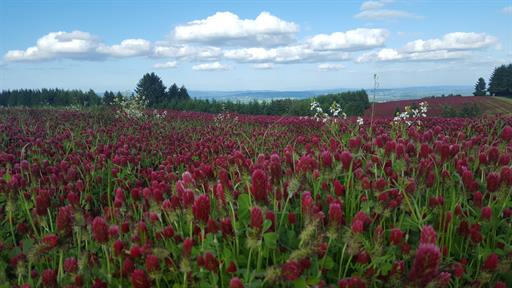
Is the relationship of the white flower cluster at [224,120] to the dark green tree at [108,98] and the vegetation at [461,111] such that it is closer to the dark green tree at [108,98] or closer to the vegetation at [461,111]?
the vegetation at [461,111]

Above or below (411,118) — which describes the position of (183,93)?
above

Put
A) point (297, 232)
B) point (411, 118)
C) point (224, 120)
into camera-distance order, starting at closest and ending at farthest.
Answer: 1. point (297, 232)
2. point (411, 118)
3. point (224, 120)

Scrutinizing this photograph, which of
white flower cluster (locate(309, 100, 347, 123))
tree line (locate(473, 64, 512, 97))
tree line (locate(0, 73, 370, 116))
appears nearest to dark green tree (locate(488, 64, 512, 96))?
tree line (locate(473, 64, 512, 97))

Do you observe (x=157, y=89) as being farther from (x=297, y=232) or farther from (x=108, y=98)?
(x=297, y=232)

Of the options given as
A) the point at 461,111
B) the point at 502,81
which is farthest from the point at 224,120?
the point at 502,81

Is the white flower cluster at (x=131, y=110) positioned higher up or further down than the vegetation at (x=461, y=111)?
higher up

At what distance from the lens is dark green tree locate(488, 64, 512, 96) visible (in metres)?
70.9

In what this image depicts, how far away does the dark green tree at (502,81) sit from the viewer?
7088cm

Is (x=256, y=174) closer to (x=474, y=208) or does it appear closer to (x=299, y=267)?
(x=299, y=267)

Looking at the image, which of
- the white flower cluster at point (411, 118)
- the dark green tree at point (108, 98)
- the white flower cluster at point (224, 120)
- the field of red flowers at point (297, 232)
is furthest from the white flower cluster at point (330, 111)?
the dark green tree at point (108, 98)

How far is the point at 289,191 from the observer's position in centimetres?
257

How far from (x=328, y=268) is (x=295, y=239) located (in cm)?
24

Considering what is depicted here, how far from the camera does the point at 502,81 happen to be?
71.4 m

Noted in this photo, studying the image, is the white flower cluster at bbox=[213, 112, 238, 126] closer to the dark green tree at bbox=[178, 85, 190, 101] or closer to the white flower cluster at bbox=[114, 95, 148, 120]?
the white flower cluster at bbox=[114, 95, 148, 120]
